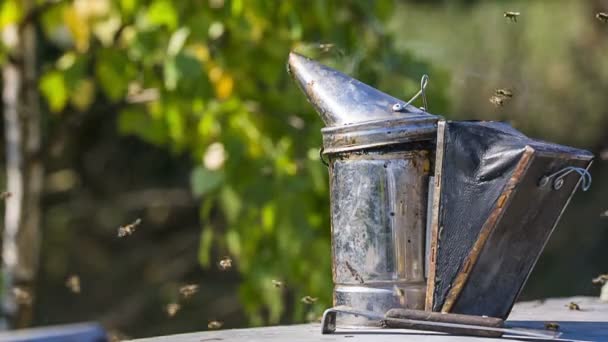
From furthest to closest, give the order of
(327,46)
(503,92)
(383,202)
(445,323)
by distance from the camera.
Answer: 1. (327,46)
2. (503,92)
3. (383,202)
4. (445,323)

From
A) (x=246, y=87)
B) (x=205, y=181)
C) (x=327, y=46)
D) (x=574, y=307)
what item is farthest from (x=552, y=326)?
(x=246, y=87)

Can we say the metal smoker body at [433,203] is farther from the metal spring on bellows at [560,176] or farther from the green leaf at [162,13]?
the green leaf at [162,13]

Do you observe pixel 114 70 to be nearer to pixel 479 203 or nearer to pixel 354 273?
pixel 354 273

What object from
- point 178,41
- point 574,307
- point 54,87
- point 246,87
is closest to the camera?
point 574,307

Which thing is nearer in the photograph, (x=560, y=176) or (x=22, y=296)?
(x=560, y=176)

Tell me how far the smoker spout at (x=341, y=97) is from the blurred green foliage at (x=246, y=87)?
1890mm

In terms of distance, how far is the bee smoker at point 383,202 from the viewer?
7.48ft

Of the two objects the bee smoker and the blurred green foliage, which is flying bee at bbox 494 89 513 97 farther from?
the blurred green foliage

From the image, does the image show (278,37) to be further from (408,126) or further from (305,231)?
(408,126)

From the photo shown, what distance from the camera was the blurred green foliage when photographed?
4496mm

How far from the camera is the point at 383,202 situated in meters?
2.30

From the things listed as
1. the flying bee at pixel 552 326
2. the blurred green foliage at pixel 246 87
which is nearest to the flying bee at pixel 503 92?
→ the flying bee at pixel 552 326

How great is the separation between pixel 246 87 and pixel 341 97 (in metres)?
2.56

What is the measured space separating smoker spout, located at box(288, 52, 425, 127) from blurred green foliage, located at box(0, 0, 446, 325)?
1.89m
